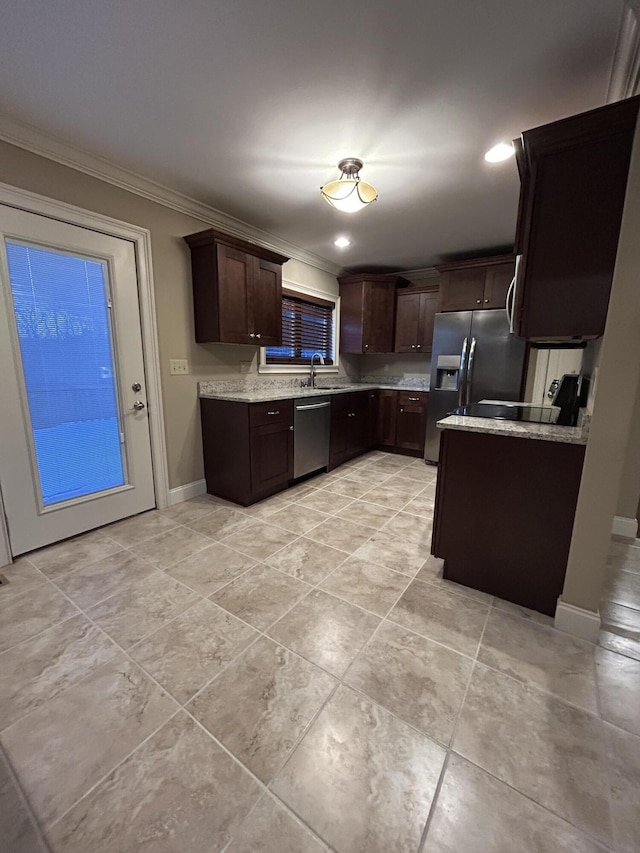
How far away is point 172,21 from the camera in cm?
130

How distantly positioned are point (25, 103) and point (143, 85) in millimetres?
657

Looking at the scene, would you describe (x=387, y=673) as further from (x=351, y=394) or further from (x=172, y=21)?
(x=351, y=394)

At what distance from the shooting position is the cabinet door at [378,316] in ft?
14.9

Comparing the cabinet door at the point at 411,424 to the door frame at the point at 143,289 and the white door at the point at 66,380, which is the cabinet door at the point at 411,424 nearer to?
the door frame at the point at 143,289

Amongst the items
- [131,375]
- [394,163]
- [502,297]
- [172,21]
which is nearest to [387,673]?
[131,375]

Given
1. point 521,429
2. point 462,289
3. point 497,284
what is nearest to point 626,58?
point 521,429

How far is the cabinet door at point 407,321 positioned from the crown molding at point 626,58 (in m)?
2.85

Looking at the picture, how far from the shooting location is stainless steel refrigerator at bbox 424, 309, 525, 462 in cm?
358

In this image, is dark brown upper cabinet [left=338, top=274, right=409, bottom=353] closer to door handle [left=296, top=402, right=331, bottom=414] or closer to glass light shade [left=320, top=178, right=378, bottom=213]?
door handle [left=296, top=402, right=331, bottom=414]

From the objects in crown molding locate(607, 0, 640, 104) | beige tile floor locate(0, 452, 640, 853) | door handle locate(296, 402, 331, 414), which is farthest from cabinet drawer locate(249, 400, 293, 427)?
crown molding locate(607, 0, 640, 104)

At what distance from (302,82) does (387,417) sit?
3.54 meters

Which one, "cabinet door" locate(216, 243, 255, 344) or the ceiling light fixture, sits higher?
the ceiling light fixture

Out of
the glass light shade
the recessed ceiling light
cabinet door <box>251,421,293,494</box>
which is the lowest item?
cabinet door <box>251,421,293,494</box>

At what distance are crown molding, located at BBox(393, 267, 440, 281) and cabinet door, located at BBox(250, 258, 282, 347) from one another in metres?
2.23
